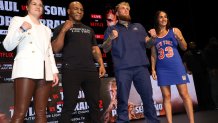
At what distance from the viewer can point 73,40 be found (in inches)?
109

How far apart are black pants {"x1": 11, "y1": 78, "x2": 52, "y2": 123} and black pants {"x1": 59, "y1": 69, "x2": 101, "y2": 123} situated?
0.45 metres

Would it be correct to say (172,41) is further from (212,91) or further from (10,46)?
(212,91)

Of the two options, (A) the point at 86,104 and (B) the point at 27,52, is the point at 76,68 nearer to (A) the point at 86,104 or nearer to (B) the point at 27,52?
(B) the point at 27,52

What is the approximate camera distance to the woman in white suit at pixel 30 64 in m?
2.10

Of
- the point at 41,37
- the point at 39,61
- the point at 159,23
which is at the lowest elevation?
the point at 39,61

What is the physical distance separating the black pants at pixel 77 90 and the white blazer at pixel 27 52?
1.27 feet

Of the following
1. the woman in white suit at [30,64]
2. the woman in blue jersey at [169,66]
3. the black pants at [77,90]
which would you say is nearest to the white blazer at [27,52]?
the woman in white suit at [30,64]

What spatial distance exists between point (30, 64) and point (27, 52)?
10 cm

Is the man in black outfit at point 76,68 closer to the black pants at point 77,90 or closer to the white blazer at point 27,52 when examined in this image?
the black pants at point 77,90

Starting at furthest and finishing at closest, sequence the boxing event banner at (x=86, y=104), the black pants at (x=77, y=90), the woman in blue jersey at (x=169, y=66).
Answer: the boxing event banner at (x=86, y=104) < the woman in blue jersey at (x=169, y=66) < the black pants at (x=77, y=90)

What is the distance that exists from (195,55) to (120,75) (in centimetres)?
313

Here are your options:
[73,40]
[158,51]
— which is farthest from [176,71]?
[73,40]

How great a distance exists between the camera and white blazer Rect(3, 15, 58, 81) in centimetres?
211

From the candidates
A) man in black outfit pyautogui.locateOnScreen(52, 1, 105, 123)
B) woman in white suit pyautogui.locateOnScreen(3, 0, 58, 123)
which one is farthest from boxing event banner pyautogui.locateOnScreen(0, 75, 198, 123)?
woman in white suit pyautogui.locateOnScreen(3, 0, 58, 123)
